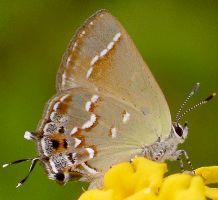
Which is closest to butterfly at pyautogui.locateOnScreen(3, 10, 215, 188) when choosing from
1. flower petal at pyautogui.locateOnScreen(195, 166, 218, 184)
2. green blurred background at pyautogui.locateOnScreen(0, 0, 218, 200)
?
flower petal at pyautogui.locateOnScreen(195, 166, 218, 184)

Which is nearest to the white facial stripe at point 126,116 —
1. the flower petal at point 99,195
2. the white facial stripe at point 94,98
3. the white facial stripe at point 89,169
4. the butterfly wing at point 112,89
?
the butterfly wing at point 112,89

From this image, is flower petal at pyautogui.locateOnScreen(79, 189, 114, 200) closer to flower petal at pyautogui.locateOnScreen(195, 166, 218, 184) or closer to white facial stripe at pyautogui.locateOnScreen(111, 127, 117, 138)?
flower petal at pyautogui.locateOnScreen(195, 166, 218, 184)

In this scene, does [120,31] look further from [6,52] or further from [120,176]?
[6,52]

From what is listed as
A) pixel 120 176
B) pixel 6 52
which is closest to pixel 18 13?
pixel 6 52

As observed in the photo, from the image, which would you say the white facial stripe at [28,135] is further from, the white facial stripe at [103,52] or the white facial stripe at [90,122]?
the white facial stripe at [103,52]

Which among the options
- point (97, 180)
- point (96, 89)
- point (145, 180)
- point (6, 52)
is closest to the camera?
point (145, 180)
